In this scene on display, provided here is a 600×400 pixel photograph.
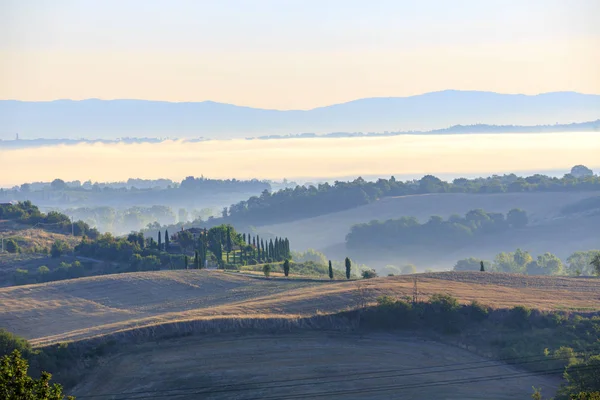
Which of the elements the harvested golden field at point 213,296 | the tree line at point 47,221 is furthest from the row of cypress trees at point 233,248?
the tree line at point 47,221

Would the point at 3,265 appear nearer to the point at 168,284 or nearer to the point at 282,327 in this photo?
the point at 168,284

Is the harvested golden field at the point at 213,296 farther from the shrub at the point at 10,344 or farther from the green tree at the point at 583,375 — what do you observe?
the green tree at the point at 583,375

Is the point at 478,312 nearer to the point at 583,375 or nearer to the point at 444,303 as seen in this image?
the point at 444,303

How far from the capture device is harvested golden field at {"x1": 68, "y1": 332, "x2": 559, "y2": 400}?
2511 inches

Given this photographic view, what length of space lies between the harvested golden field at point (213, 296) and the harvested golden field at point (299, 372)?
4.11 metres

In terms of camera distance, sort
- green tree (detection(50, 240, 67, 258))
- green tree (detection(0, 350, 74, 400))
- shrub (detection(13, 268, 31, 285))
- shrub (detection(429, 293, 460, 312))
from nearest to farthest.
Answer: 1. green tree (detection(0, 350, 74, 400))
2. shrub (detection(429, 293, 460, 312))
3. shrub (detection(13, 268, 31, 285))
4. green tree (detection(50, 240, 67, 258))

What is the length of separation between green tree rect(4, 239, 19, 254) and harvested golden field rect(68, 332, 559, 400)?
78634 millimetres

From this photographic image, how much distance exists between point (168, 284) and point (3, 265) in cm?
3949

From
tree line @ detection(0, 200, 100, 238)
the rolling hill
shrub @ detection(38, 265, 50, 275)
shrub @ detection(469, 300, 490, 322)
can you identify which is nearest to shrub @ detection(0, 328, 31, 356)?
the rolling hill

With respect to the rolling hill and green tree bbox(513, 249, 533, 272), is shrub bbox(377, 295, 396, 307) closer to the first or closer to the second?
the rolling hill

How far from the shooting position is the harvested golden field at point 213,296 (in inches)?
3031

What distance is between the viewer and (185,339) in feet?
232

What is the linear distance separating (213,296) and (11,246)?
6331cm

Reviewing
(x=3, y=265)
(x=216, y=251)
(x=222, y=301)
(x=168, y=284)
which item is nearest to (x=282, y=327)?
(x=222, y=301)
